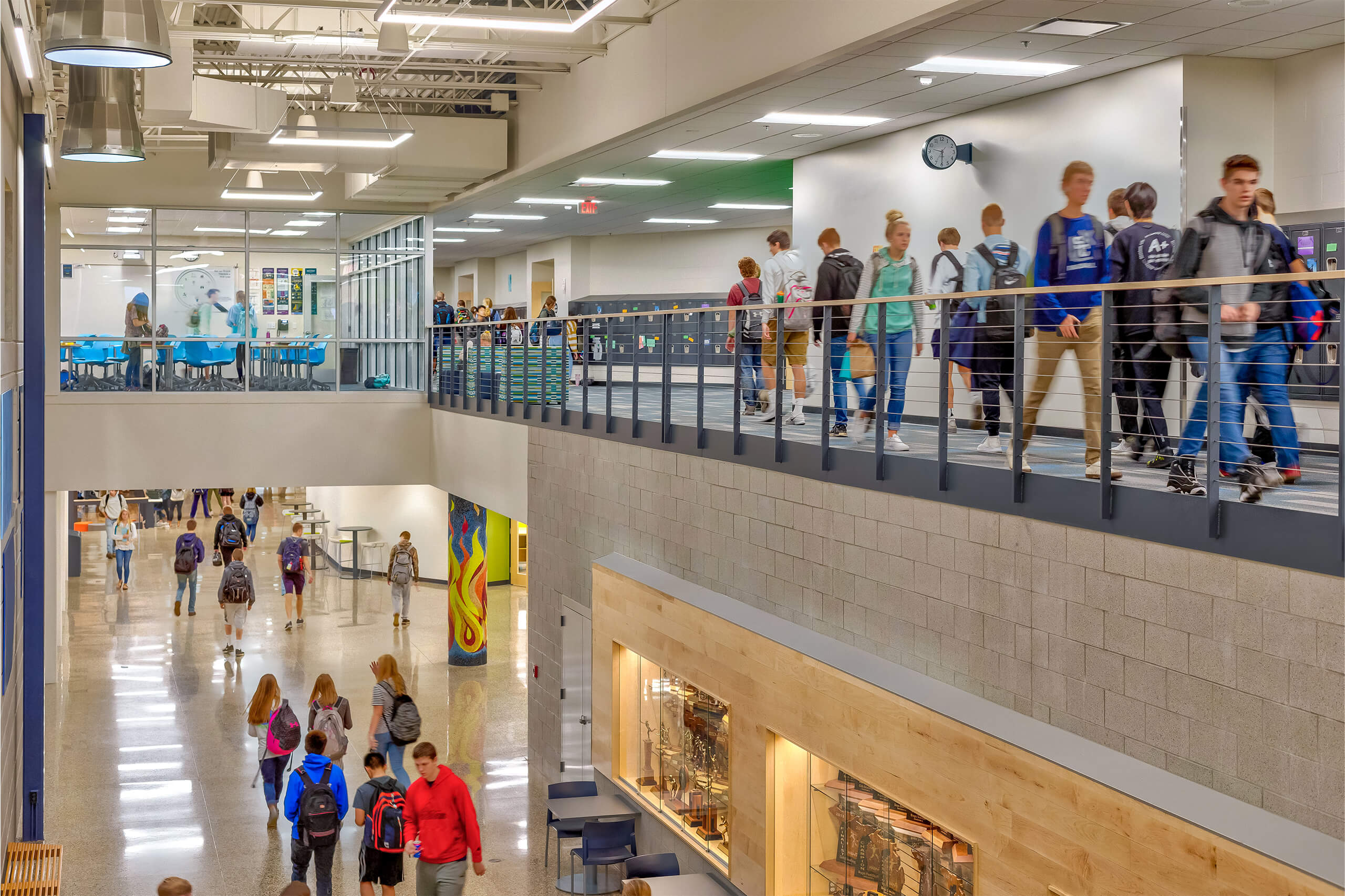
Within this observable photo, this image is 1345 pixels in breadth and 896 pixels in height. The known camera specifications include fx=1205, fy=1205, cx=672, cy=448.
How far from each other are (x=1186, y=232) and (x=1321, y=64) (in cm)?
434

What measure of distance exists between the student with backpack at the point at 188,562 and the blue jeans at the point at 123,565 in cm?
303

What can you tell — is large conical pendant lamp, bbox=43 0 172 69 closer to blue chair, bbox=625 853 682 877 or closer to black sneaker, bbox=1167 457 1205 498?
black sneaker, bbox=1167 457 1205 498

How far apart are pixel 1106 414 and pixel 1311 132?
5.19 meters

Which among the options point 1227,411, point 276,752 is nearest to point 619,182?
point 276,752

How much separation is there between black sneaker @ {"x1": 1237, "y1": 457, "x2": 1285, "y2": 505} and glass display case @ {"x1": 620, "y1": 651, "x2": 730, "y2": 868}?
14.1 feet

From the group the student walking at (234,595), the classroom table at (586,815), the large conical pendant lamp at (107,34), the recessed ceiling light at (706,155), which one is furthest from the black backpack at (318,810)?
the student walking at (234,595)

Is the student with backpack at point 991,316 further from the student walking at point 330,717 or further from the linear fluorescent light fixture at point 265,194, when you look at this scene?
the linear fluorescent light fixture at point 265,194

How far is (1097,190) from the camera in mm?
9711

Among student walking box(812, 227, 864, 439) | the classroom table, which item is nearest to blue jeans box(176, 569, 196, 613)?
the classroom table

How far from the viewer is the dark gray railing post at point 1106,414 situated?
195 inches

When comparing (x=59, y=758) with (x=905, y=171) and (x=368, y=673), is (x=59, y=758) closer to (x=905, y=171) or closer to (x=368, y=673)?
(x=368, y=673)

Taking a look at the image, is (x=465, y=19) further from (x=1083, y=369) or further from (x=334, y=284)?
(x=334, y=284)

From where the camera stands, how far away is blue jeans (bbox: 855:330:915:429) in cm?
713

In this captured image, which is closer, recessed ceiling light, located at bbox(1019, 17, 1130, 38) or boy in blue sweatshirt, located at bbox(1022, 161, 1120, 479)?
boy in blue sweatshirt, located at bbox(1022, 161, 1120, 479)
